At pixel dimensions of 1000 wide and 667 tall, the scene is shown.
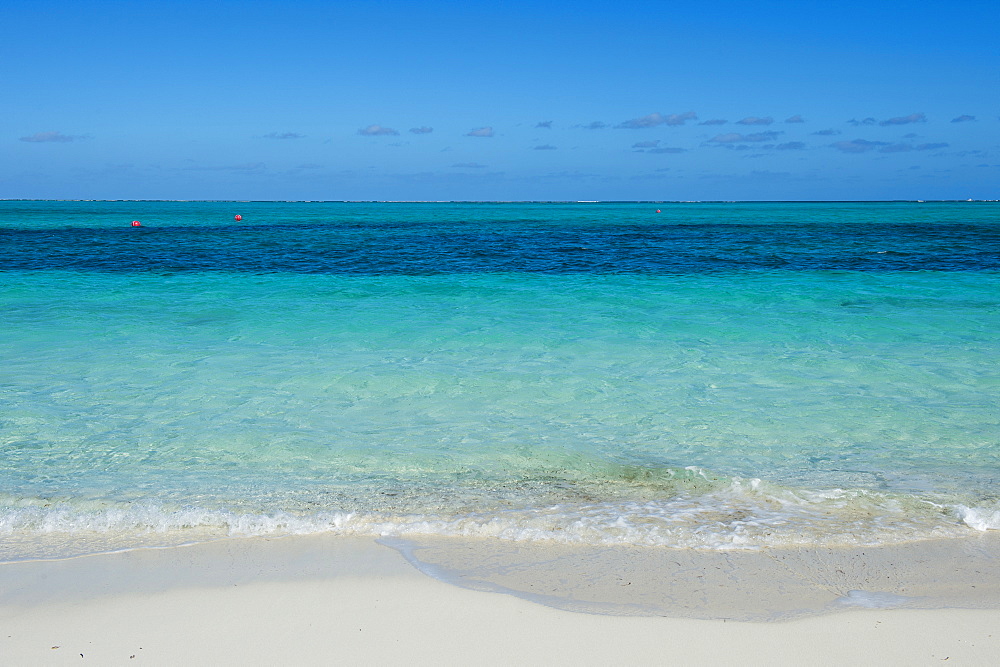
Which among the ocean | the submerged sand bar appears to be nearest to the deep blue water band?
the ocean

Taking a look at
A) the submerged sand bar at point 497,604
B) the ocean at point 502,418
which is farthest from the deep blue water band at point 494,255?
the submerged sand bar at point 497,604

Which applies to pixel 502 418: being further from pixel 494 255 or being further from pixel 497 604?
pixel 494 255

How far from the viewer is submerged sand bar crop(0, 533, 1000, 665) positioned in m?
2.76

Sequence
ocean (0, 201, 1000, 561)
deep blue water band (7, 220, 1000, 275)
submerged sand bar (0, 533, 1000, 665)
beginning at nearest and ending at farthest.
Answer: submerged sand bar (0, 533, 1000, 665) < ocean (0, 201, 1000, 561) < deep blue water band (7, 220, 1000, 275)

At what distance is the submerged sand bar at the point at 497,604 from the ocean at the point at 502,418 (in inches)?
8.4

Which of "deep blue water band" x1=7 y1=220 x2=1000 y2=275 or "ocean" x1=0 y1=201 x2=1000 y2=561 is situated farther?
"deep blue water band" x1=7 y1=220 x2=1000 y2=275

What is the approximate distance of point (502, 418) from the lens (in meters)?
6.04

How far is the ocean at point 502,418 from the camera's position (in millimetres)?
4008

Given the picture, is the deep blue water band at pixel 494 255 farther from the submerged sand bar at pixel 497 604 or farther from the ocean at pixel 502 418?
the submerged sand bar at pixel 497 604

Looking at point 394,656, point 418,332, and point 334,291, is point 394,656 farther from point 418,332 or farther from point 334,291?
point 334,291

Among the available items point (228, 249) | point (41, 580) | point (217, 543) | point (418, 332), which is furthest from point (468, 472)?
point (228, 249)

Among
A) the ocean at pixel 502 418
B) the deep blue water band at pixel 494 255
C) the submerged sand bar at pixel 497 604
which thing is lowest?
the submerged sand bar at pixel 497 604

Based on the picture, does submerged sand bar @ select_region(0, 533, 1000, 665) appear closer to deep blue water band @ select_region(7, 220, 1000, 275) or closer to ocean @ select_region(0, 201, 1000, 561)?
ocean @ select_region(0, 201, 1000, 561)

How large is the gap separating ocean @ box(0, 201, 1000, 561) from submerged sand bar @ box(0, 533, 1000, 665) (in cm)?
21
